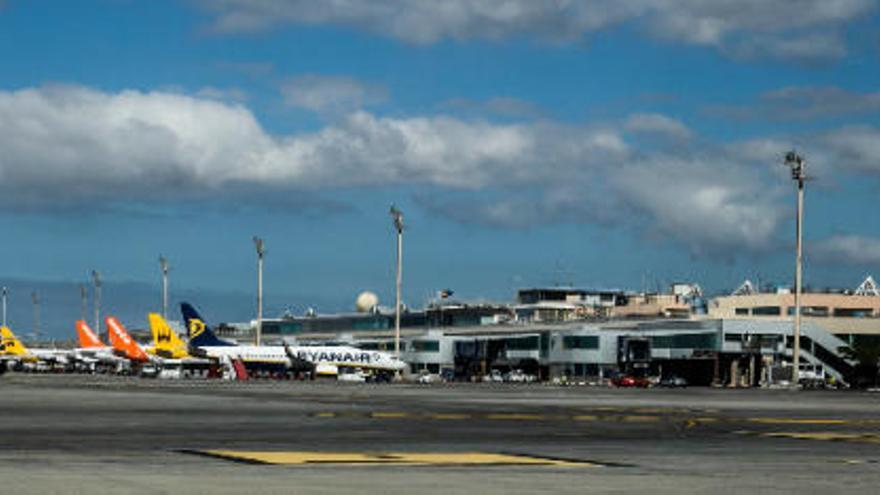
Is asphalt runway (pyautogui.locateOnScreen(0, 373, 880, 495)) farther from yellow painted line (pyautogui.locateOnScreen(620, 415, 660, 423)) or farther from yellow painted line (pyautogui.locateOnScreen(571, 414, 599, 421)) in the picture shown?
yellow painted line (pyautogui.locateOnScreen(571, 414, 599, 421))

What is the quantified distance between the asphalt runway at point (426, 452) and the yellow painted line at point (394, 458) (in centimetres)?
4

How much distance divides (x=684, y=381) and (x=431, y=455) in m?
163

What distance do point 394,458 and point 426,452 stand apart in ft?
8.22

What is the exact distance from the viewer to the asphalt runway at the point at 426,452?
25266mm

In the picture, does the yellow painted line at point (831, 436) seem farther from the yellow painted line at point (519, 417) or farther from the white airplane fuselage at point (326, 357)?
the white airplane fuselage at point (326, 357)

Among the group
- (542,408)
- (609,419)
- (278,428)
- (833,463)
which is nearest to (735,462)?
(833,463)

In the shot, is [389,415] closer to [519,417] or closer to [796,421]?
[519,417]

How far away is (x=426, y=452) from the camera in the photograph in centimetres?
3466

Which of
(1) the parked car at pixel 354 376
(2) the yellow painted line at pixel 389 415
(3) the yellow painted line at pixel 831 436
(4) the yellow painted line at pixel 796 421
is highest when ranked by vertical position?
(3) the yellow painted line at pixel 831 436

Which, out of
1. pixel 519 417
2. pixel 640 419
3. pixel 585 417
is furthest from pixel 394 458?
pixel 585 417

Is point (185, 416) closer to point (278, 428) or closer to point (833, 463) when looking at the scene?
point (278, 428)

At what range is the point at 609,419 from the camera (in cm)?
5688

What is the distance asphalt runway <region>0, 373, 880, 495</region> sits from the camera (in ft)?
82.9

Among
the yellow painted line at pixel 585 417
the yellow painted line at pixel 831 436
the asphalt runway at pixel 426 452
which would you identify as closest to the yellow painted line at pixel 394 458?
the asphalt runway at pixel 426 452
